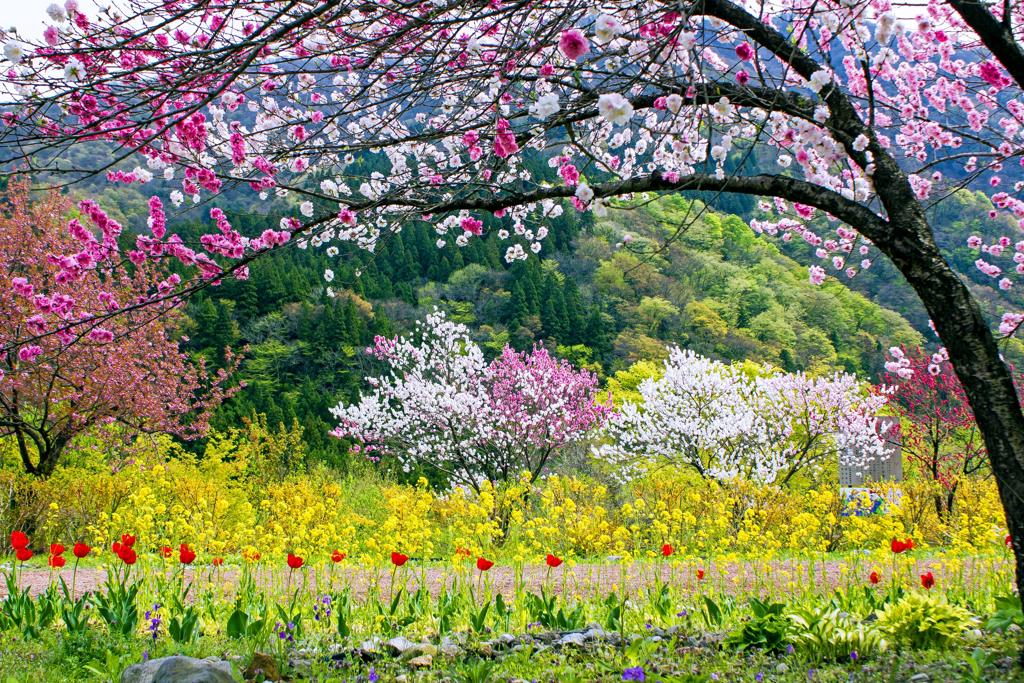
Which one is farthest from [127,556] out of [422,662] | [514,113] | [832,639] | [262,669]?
[832,639]

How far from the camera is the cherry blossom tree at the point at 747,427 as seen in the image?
1298cm

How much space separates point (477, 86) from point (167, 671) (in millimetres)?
2681

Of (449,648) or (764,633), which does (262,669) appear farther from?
(764,633)

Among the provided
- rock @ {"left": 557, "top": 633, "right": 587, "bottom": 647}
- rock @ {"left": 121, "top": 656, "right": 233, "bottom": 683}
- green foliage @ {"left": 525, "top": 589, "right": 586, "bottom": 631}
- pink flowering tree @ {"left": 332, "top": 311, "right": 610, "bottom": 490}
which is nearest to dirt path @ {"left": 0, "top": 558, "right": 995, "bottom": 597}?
green foliage @ {"left": 525, "top": 589, "right": 586, "bottom": 631}

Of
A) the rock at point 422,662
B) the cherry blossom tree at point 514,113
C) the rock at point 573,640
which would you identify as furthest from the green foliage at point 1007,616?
the rock at point 422,662

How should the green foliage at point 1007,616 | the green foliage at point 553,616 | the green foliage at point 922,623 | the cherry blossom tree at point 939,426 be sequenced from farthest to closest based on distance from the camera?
the cherry blossom tree at point 939,426 → the green foliage at point 553,616 → the green foliage at point 922,623 → the green foliage at point 1007,616

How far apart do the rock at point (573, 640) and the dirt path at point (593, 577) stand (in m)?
1.38

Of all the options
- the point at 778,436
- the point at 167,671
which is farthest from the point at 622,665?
the point at 778,436

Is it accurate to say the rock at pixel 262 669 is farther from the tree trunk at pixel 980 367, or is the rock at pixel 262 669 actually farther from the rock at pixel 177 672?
the tree trunk at pixel 980 367

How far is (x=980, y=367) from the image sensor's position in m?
3.08

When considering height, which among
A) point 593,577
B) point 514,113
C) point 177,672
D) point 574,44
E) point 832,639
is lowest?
point 593,577

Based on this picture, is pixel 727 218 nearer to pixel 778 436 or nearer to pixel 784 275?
pixel 784 275

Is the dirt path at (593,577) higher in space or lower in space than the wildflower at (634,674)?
lower

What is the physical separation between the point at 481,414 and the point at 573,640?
8.88 m
